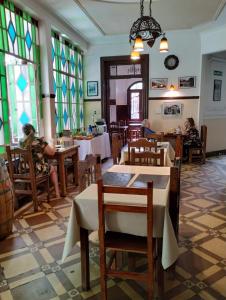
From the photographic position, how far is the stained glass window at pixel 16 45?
3.87 meters

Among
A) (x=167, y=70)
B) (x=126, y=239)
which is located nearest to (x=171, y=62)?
(x=167, y=70)

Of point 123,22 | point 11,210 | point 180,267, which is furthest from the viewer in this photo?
point 123,22

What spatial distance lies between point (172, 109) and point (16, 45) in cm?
439

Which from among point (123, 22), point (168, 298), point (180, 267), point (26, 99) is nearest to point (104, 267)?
point (168, 298)

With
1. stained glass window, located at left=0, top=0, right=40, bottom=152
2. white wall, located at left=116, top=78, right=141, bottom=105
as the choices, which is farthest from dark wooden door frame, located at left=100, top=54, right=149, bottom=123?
white wall, located at left=116, top=78, right=141, bottom=105

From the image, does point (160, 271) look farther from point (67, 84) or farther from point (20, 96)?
point (67, 84)

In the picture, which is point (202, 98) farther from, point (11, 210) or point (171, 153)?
point (11, 210)

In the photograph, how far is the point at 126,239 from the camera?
1782 mm

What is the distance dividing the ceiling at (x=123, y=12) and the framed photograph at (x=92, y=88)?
1.50m

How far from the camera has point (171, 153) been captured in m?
4.55

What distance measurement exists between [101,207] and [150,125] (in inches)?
230

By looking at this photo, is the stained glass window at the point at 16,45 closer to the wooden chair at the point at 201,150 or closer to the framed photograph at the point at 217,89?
the wooden chair at the point at 201,150

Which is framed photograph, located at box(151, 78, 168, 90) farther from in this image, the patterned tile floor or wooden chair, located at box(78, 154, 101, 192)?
wooden chair, located at box(78, 154, 101, 192)

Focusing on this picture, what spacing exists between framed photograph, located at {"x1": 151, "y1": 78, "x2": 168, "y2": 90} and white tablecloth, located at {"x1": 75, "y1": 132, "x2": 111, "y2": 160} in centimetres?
201
